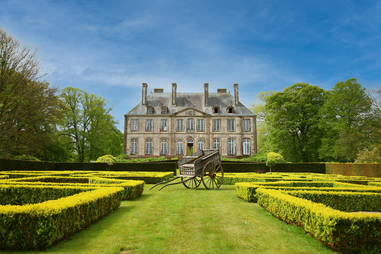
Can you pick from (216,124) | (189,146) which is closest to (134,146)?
(189,146)

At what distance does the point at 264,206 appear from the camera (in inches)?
262

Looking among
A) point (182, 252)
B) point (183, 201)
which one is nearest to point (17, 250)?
point (182, 252)

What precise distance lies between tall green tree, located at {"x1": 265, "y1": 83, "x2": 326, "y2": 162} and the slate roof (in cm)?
463

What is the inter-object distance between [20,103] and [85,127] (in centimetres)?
1388

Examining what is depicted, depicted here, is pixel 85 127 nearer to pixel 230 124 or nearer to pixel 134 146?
pixel 134 146

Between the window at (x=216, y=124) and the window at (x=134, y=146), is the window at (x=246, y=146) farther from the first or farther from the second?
the window at (x=134, y=146)

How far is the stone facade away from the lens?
33.6 meters

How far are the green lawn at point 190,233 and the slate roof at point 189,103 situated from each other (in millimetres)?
28536

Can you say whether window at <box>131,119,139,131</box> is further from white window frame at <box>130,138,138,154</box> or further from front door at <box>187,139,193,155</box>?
front door at <box>187,139,193,155</box>

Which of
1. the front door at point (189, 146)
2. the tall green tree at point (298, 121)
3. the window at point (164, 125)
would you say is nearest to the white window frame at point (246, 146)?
the tall green tree at point (298, 121)

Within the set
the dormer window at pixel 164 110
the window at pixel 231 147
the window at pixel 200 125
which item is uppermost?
the dormer window at pixel 164 110

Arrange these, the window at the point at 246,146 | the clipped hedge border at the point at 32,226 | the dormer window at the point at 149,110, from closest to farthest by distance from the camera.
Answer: the clipped hedge border at the point at 32,226 → the window at the point at 246,146 → the dormer window at the point at 149,110

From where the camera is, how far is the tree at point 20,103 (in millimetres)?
19422

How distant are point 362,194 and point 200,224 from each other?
15.0 ft
